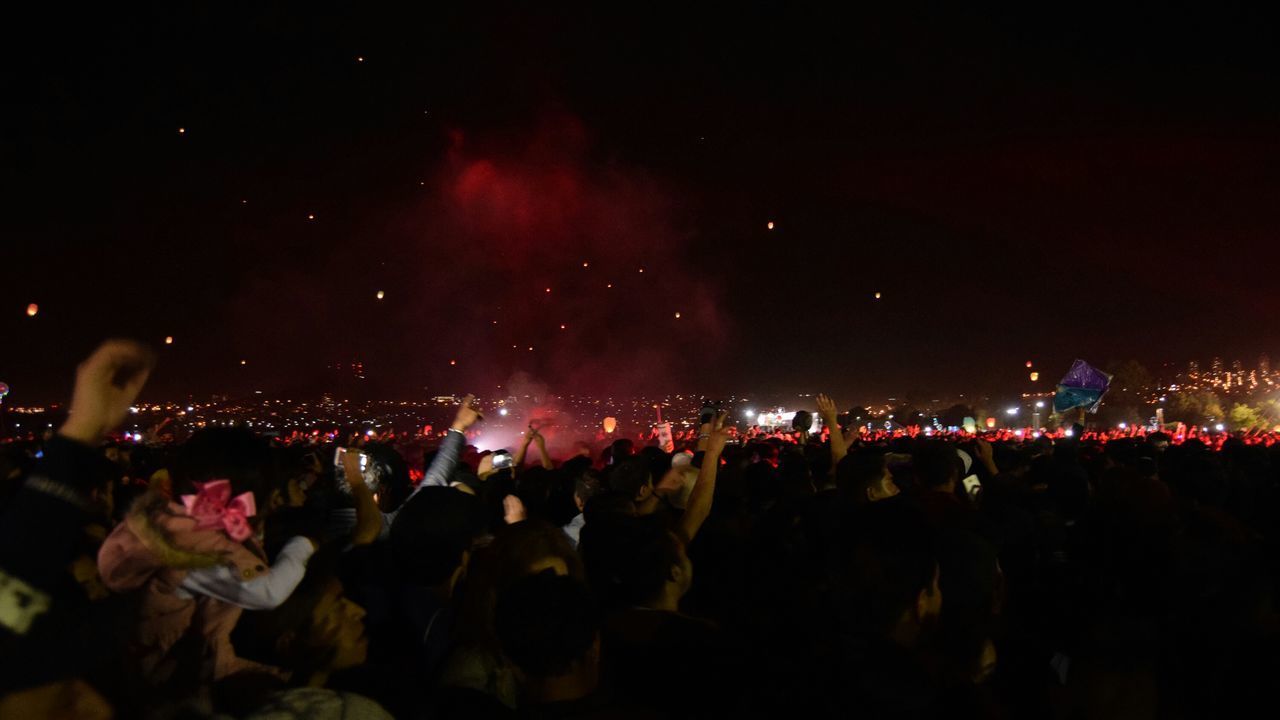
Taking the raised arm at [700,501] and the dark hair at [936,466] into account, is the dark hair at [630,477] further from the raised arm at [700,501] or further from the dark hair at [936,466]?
the dark hair at [936,466]

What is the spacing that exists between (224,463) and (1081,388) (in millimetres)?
17742

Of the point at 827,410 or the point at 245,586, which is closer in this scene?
the point at 245,586

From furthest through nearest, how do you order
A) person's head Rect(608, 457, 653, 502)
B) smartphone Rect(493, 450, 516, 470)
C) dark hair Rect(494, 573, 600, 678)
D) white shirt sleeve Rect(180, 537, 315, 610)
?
smartphone Rect(493, 450, 516, 470)
person's head Rect(608, 457, 653, 502)
white shirt sleeve Rect(180, 537, 315, 610)
dark hair Rect(494, 573, 600, 678)

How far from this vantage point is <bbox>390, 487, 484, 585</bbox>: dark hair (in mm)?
3201

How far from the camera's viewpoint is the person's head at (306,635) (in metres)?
2.46

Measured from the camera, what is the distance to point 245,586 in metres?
2.49

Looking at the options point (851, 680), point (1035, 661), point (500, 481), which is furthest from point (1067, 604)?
point (500, 481)

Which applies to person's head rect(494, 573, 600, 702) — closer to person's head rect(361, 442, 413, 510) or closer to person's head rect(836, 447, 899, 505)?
person's head rect(836, 447, 899, 505)

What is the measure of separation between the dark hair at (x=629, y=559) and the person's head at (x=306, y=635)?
3.28 feet

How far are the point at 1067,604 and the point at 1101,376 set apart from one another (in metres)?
15.5

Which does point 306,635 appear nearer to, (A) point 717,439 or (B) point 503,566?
(B) point 503,566

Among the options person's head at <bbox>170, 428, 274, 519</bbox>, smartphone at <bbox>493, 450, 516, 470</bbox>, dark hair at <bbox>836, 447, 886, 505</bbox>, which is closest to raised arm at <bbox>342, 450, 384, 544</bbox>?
person's head at <bbox>170, 428, 274, 519</bbox>

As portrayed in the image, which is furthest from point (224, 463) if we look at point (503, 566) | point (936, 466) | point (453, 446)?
point (936, 466)

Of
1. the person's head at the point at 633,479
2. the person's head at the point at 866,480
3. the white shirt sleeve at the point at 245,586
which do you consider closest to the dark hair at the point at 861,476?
the person's head at the point at 866,480
